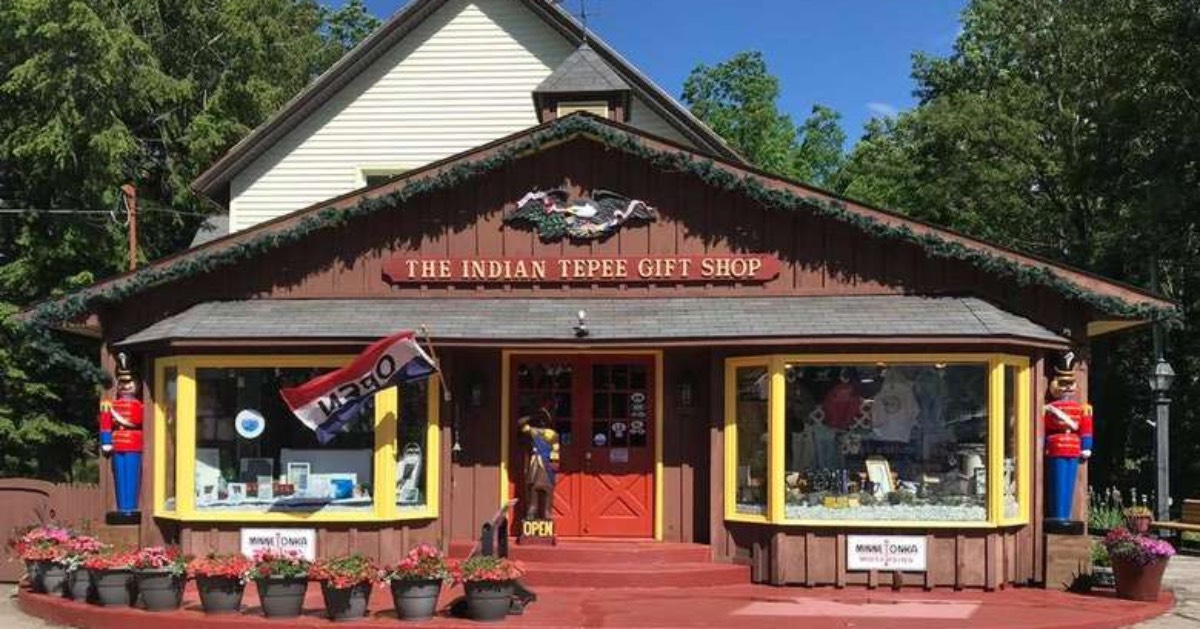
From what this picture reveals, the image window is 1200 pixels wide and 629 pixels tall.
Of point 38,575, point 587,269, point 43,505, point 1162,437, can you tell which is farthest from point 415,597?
point 1162,437

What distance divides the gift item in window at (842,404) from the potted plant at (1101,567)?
293 cm

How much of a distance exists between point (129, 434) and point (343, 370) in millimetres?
2736

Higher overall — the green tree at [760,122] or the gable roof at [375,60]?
the green tree at [760,122]

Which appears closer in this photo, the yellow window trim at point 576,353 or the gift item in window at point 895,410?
the gift item in window at point 895,410

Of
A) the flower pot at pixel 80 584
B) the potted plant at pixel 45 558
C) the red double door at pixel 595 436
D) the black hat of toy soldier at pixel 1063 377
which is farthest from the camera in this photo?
the red double door at pixel 595 436

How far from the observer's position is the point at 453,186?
13.3 meters

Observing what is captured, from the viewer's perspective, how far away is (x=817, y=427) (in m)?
12.4

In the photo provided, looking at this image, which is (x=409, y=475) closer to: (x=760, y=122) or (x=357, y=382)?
(x=357, y=382)

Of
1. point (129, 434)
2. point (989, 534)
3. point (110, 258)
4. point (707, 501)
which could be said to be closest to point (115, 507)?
point (129, 434)

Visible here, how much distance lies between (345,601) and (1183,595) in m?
8.98

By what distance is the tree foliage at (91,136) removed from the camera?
2555 centimetres

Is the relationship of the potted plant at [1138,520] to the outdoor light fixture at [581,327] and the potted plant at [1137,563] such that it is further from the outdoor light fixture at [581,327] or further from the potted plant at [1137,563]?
the outdoor light fixture at [581,327]

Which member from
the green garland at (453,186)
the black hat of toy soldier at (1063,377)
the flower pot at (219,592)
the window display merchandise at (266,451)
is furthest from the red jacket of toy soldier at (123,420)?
the black hat of toy soldier at (1063,377)

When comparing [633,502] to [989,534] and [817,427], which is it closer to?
[817,427]
